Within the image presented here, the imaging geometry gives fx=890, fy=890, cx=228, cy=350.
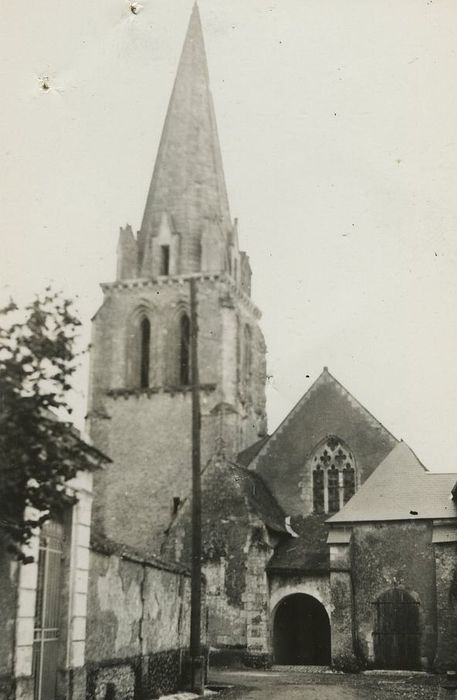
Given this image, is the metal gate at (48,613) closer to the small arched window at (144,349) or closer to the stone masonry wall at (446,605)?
the stone masonry wall at (446,605)

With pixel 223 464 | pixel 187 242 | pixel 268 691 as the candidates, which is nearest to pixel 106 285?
pixel 187 242

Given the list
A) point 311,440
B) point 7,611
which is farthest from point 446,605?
point 7,611

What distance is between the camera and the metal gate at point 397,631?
87.6 feet

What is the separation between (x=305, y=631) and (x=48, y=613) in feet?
68.1

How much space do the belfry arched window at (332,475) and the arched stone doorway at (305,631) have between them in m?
3.81

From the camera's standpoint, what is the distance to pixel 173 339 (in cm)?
3922

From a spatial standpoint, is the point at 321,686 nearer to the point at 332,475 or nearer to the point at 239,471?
the point at 239,471

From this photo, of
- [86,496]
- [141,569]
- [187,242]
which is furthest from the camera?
[187,242]

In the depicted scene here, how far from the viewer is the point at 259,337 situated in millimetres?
43500

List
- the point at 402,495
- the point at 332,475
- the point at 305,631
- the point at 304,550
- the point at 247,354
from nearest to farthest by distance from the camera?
the point at 402,495 < the point at 304,550 < the point at 305,631 < the point at 332,475 < the point at 247,354

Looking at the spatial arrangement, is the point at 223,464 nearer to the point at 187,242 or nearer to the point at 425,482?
the point at 425,482

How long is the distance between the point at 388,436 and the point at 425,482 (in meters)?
5.62

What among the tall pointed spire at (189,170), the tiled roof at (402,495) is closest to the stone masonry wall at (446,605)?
the tiled roof at (402,495)

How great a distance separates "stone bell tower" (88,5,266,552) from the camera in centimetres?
3728
